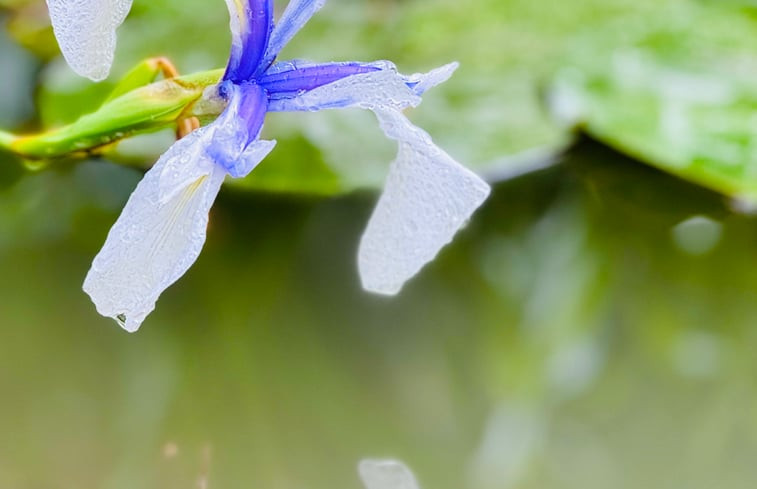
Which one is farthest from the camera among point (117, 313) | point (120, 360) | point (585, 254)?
point (585, 254)

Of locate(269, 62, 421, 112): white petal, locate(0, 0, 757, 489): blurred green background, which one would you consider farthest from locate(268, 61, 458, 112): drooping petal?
locate(0, 0, 757, 489): blurred green background

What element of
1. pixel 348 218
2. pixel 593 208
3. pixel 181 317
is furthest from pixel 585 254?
pixel 181 317

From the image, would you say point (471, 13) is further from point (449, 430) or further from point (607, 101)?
point (449, 430)

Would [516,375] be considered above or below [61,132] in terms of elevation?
below

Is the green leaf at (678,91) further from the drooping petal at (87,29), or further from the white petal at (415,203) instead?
the drooping petal at (87,29)

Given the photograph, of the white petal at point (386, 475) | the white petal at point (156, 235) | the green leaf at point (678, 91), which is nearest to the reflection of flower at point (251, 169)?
the white petal at point (156, 235)

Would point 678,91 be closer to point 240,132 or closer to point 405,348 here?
point 405,348

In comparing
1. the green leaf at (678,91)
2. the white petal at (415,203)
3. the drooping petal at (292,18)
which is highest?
the drooping petal at (292,18)

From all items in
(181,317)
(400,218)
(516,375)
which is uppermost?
(400,218)
